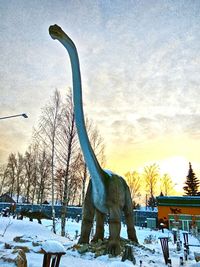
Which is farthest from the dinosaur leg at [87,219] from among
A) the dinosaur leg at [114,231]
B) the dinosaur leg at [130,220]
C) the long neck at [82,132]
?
the dinosaur leg at [130,220]

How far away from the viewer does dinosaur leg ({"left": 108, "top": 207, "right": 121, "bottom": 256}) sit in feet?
20.9

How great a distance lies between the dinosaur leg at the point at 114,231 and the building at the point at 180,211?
16415mm

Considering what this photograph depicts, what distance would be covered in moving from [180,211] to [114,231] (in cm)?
1747

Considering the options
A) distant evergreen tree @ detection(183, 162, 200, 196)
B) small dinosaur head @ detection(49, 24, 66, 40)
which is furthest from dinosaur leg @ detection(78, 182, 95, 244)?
distant evergreen tree @ detection(183, 162, 200, 196)

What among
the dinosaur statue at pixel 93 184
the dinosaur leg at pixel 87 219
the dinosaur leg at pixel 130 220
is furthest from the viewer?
the dinosaur leg at pixel 130 220

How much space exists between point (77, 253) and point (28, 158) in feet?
74.4

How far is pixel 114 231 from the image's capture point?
662cm

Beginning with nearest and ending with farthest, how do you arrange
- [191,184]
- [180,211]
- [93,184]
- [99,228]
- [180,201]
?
[93,184]
[99,228]
[180,211]
[180,201]
[191,184]

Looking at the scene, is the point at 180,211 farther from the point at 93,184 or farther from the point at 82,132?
the point at 82,132

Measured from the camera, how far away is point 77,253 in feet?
21.0

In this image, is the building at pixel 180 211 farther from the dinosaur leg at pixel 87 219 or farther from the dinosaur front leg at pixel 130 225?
the dinosaur leg at pixel 87 219

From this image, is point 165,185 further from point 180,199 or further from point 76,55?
point 76,55

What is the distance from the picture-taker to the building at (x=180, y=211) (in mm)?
21703

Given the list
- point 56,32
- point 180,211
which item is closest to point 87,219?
point 56,32
